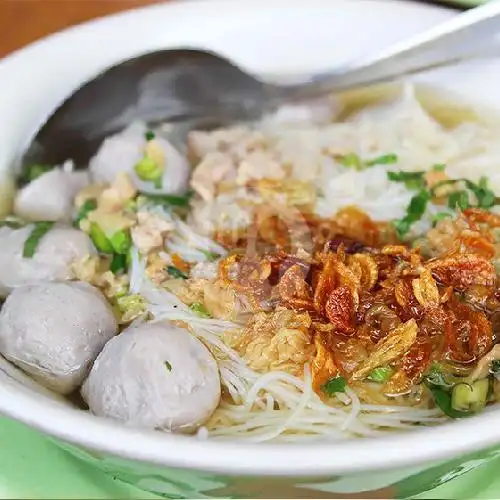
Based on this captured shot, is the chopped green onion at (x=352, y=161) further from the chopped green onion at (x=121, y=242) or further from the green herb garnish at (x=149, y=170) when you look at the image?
the chopped green onion at (x=121, y=242)

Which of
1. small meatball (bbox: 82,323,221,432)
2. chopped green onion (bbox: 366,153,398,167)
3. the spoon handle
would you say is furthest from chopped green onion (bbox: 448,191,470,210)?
small meatball (bbox: 82,323,221,432)

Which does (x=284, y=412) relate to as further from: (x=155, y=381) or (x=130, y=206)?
(x=130, y=206)

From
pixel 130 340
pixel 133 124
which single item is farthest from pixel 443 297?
pixel 133 124

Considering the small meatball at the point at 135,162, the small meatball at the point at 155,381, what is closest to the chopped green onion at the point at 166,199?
the small meatball at the point at 135,162

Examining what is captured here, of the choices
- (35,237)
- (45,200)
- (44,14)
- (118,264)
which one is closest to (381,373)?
(118,264)

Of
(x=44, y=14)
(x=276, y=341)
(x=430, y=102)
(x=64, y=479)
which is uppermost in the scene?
(x=44, y=14)

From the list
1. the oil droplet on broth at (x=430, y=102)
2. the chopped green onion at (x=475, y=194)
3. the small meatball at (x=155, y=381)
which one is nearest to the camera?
the small meatball at (x=155, y=381)

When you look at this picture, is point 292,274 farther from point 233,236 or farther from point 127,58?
point 127,58
